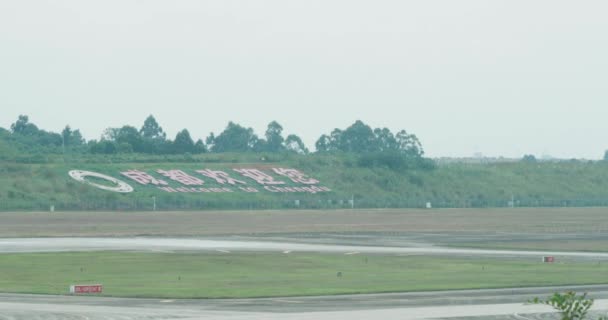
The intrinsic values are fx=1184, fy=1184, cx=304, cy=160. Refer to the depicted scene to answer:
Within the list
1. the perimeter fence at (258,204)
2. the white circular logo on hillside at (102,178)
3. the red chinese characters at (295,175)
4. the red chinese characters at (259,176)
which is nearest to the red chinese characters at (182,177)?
the white circular logo on hillside at (102,178)

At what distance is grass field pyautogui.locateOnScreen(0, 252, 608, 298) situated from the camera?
52.7 meters

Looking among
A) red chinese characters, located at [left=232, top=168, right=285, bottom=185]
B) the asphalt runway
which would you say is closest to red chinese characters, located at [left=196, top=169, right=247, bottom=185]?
red chinese characters, located at [left=232, top=168, right=285, bottom=185]

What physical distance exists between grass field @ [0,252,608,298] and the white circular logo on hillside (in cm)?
8491

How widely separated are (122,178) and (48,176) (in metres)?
12.3

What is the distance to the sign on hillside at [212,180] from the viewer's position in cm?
16325

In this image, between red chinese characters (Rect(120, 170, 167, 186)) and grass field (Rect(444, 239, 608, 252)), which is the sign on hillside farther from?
grass field (Rect(444, 239, 608, 252))

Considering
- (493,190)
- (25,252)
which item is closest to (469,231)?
(25,252)

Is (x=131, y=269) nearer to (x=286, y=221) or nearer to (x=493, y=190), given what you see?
(x=286, y=221)

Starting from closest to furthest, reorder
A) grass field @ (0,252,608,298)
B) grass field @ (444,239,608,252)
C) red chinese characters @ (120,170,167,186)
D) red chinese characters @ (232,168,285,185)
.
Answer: grass field @ (0,252,608,298)
grass field @ (444,239,608,252)
red chinese characters @ (120,170,167,186)
red chinese characters @ (232,168,285,185)

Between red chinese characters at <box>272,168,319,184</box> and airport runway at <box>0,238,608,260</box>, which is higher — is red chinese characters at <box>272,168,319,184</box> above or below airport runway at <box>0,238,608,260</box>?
above

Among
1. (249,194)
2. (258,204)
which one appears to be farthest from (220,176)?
(258,204)

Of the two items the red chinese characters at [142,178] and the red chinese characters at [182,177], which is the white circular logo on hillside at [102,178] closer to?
the red chinese characters at [142,178]

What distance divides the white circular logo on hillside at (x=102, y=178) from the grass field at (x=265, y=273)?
84914mm

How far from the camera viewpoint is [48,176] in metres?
158
